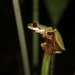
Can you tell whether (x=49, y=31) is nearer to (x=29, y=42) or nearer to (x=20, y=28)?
(x=20, y=28)

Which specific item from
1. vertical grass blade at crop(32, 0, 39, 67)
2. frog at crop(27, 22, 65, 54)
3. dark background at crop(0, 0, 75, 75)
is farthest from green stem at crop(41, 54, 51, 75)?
dark background at crop(0, 0, 75, 75)

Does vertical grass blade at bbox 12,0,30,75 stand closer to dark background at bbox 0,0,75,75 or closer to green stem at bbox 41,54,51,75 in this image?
green stem at bbox 41,54,51,75

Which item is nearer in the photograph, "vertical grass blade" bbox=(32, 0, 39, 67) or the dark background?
"vertical grass blade" bbox=(32, 0, 39, 67)

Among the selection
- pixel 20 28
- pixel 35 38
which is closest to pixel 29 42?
pixel 35 38

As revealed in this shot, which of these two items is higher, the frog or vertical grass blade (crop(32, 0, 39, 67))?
the frog

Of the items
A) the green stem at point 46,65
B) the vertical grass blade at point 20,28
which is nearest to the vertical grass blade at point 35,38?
the vertical grass blade at point 20,28

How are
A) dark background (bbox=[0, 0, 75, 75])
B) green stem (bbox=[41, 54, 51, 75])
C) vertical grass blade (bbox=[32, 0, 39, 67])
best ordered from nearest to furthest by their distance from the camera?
green stem (bbox=[41, 54, 51, 75])
vertical grass blade (bbox=[32, 0, 39, 67])
dark background (bbox=[0, 0, 75, 75])

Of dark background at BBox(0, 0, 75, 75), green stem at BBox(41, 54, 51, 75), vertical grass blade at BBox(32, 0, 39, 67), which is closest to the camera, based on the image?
green stem at BBox(41, 54, 51, 75)

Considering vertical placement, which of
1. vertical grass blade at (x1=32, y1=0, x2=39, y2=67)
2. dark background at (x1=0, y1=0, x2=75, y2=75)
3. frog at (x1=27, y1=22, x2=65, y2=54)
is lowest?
dark background at (x1=0, y1=0, x2=75, y2=75)

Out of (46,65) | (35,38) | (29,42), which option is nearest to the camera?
(46,65)

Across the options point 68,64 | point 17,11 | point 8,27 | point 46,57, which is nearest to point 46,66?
point 46,57

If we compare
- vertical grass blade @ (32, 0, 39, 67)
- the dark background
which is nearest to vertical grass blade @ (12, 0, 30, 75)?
vertical grass blade @ (32, 0, 39, 67)

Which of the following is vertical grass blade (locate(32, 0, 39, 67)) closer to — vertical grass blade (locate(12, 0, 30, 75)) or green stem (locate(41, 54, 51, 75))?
vertical grass blade (locate(12, 0, 30, 75))
